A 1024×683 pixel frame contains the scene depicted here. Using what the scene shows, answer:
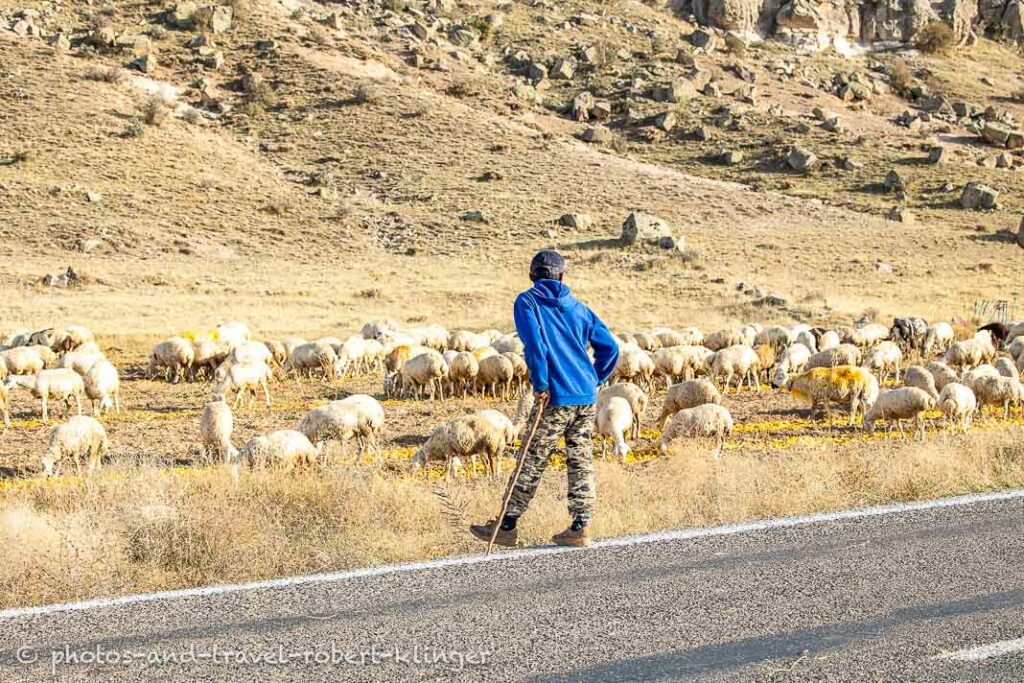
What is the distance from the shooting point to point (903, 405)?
14.3 metres

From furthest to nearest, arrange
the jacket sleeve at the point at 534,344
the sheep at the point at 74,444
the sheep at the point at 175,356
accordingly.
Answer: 1. the sheep at the point at 175,356
2. the sheep at the point at 74,444
3. the jacket sleeve at the point at 534,344

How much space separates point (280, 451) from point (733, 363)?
10802 mm

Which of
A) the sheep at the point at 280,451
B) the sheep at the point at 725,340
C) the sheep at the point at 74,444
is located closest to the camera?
the sheep at the point at 280,451

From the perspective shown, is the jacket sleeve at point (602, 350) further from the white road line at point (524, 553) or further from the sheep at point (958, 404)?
the sheep at point (958, 404)

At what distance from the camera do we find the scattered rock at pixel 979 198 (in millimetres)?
53812

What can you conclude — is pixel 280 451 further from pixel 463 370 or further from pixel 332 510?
pixel 463 370

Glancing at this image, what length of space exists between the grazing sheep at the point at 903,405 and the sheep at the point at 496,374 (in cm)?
633

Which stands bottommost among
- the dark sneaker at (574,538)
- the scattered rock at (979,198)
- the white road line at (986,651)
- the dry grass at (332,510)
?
the dry grass at (332,510)

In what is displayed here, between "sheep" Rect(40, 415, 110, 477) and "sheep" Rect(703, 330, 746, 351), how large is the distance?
14.5 m

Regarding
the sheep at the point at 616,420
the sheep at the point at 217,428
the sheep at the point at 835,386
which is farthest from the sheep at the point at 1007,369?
the sheep at the point at 217,428

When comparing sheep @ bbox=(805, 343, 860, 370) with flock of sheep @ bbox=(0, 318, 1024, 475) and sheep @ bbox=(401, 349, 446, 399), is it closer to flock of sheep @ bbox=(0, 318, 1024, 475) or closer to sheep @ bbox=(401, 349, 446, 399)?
flock of sheep @ bbox=(0, 318, 1024, 475)

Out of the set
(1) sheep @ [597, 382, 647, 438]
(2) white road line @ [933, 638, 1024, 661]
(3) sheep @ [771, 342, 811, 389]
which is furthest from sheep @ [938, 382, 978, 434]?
(2) white road line @ [933, 638, 1024, 661]

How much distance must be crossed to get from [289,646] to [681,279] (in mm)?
36934

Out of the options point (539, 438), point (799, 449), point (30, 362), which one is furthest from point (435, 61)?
point (539, 438)
